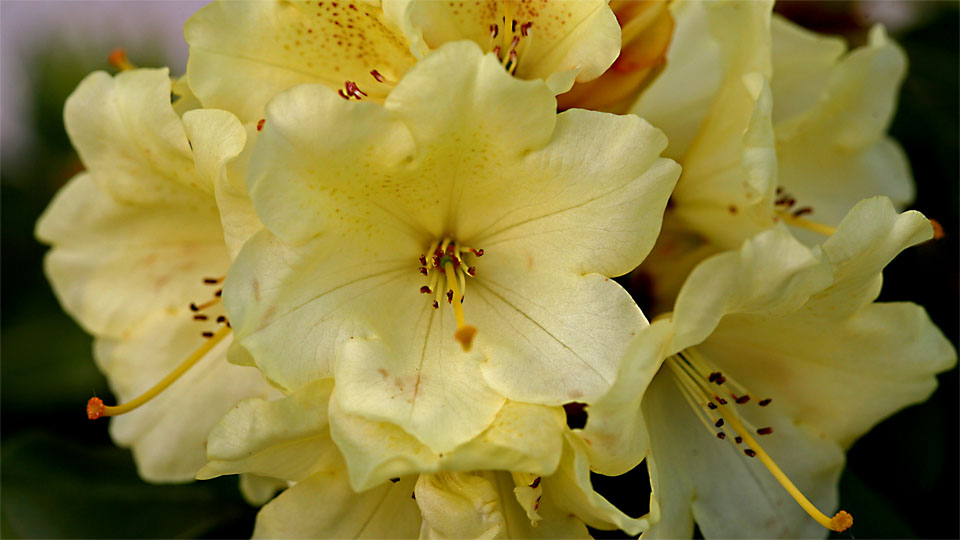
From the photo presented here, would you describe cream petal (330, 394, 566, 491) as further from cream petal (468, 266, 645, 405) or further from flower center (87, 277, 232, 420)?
flower center (87, 277, 232, 420)

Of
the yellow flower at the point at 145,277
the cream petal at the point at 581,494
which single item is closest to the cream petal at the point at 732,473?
the cream petal at the point at 581,494

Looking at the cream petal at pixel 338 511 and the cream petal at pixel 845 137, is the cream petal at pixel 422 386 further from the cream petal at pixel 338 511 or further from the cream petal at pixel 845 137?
the cream petal at pixel 845 137

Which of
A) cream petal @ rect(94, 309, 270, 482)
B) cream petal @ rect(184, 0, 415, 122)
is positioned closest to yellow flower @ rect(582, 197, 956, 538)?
cream petal @ rect(184, 0, 415, 122)

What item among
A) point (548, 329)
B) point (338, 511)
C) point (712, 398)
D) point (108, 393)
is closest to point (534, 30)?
point (548, 329)

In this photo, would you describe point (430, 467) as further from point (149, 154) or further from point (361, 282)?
point (149, 154)

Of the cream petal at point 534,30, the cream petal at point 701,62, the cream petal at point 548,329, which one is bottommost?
the cream petal at point 548,329

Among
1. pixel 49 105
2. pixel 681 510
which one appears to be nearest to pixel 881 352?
pixel 681 510
